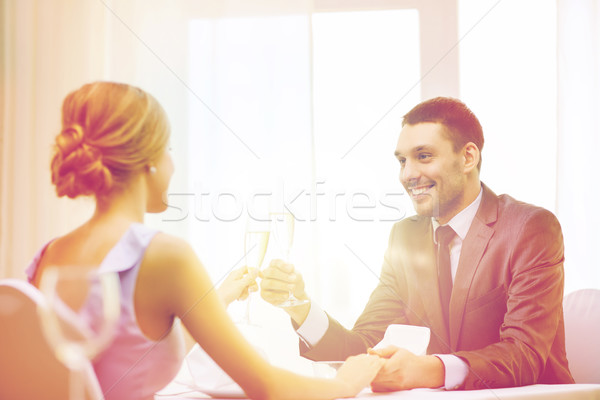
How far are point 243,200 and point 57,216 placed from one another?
52 centimetres

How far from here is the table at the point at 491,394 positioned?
1.09 metres

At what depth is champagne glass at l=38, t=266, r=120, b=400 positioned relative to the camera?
0.90m

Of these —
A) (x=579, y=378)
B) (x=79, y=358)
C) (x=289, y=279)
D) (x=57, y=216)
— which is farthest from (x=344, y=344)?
(x=57, y=216)

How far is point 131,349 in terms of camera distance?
972 millimetres

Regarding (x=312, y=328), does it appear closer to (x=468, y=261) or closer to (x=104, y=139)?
(x=468, y=261)

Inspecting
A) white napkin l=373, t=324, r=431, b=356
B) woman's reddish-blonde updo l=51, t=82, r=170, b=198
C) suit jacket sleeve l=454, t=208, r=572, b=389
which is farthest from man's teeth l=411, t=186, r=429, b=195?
woman's reddish-blonde updo l=51, t=82, r=170, b=198

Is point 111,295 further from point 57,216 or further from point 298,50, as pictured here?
point 298,50

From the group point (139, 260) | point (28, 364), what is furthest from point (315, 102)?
point (28, 364)

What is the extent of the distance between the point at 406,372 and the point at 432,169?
0.55 meters

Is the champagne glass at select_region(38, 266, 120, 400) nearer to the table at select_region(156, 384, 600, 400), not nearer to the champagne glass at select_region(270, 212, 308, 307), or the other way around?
the table at select_region(156, 384, 600, 400)

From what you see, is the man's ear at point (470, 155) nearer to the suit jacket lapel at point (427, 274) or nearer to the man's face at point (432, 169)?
the man's face at point (432, 169)

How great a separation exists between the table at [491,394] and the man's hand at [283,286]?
1.07 feet

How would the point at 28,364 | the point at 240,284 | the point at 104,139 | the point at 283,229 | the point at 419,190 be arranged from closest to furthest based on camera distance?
1. the point at 28,364
2. the point at 104,139
3. the point at 283,229
4. the point at 240,284
5. the point at 419,190

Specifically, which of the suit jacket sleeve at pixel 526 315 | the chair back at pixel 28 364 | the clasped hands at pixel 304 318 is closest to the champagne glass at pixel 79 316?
the chair back at pixel 28 364
